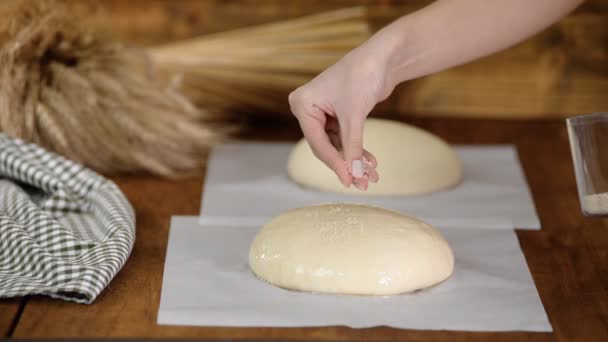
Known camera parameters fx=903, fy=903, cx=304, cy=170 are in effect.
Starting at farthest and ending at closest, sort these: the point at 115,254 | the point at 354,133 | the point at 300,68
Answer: the point at 300,68 < the point at 115,254 < the point at 354,133

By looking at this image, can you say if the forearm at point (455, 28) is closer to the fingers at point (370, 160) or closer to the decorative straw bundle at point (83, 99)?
the fingers at point (370, 160)

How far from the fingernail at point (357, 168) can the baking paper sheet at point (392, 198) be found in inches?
12.3

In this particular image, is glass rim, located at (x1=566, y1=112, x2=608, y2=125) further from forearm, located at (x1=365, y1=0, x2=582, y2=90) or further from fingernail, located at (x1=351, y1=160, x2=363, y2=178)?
fingernail, located at (x1=351, y1=160, x2=363, y2=178)

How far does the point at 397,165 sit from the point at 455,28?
40 centimetres

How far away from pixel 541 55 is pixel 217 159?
70 cm

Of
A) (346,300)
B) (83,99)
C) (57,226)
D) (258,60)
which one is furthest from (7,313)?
(258,60)

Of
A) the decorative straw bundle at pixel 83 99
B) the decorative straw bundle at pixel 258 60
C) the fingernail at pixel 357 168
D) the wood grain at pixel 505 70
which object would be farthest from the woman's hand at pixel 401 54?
the wood grain at pixel 505 70

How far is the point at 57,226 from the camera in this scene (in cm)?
118

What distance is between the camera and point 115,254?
1.12m

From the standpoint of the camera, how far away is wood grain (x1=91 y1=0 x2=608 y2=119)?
1796 millimetres

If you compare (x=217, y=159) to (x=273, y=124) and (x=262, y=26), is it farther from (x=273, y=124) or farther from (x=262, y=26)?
(x=262, y=26)

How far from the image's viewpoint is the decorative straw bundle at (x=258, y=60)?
1.69 m

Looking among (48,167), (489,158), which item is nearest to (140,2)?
(48,167)

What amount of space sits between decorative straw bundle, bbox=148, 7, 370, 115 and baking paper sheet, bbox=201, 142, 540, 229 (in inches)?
6.3
